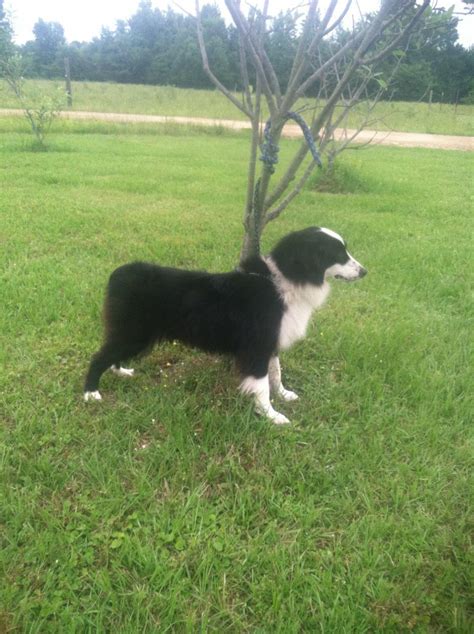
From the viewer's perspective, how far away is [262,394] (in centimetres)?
260

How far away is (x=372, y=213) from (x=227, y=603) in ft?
20.0

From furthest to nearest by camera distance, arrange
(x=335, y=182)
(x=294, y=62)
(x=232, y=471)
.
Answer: (x=335, y=182), (x=294, y=62), (x=232, y=471)

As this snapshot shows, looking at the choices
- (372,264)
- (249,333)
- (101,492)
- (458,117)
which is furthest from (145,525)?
(458,117)

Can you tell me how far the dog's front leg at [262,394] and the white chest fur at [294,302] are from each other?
10.2 inches

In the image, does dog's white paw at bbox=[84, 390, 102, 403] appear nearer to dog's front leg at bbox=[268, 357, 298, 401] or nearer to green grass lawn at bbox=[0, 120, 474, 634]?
green grass lawn at bbox=[0, 120, 474, 634]

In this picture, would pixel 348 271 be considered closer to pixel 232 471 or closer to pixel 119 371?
pixel 232 471

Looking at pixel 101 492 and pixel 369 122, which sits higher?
pixel 369 122

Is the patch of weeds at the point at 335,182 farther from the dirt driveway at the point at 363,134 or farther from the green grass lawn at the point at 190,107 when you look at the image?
the green grass lawn at the point at 190,107

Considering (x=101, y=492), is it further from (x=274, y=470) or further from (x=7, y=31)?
(x=7, y=31)

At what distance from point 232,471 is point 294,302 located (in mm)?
1008

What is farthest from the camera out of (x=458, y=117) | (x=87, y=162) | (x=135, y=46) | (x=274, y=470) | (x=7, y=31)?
(x=135, y=46)

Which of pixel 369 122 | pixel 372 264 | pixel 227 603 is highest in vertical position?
pixel 369 122

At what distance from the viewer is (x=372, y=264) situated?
4.84 metres

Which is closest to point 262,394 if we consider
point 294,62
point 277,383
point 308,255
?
point 277,383
